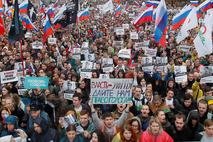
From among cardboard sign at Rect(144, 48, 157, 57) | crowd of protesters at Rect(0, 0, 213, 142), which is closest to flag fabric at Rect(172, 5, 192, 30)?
cardboard sign at Rect(144, 48, 157, 57)

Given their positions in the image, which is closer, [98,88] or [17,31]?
[98,88]

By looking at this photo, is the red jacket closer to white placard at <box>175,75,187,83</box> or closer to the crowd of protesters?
the crowd of protesters

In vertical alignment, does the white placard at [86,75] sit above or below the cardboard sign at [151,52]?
below

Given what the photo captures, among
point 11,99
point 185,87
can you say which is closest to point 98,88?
point 11,99

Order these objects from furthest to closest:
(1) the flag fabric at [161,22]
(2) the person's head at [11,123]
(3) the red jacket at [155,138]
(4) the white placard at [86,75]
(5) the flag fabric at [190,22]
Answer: (5) the flag fabric at [190,22] < (1) the flag fabric at [161,22] < (4) the white placard at [86,75] < (2) the person's head at [11,123] < (3) the red jacket at [155,138]

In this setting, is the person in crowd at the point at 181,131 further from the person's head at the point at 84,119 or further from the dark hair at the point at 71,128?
the dark hair at the point at 71,128

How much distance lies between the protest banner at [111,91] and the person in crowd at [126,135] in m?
1.16

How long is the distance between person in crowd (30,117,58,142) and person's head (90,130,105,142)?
→ 28.0 inches

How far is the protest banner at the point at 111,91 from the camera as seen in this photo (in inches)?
302

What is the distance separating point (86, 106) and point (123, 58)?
19.5ft

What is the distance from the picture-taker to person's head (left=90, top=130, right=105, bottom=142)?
6.43 m

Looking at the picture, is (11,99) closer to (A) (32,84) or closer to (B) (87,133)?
(A) (32,84)

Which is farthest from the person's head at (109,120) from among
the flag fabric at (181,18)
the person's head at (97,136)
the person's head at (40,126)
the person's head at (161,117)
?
the flag fabric at (181,18)

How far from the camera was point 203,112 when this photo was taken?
7.61 meters
